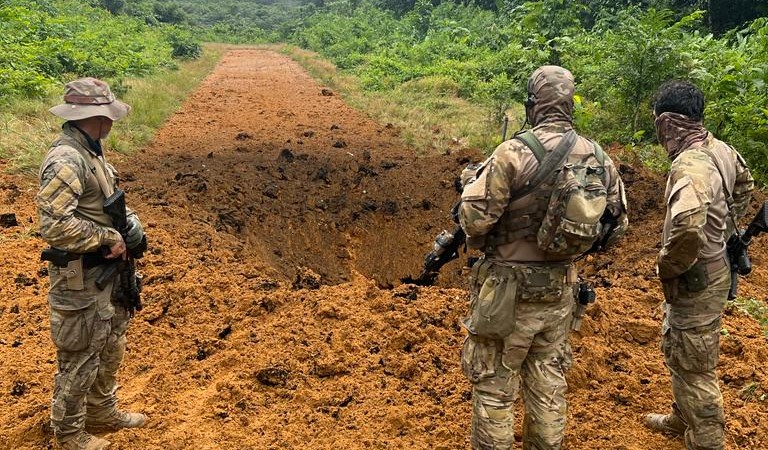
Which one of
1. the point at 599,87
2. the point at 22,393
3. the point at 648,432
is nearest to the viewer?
the point at 648,432

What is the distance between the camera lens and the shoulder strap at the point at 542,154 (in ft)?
8.84

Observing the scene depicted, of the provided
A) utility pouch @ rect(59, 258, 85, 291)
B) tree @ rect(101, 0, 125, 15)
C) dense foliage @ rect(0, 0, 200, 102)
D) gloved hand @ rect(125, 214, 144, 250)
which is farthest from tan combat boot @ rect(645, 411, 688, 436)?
tree @ rect(101, 0, 125, 15)

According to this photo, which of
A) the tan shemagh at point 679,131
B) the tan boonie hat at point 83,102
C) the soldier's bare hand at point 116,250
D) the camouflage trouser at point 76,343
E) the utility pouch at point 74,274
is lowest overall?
the camouflage trouser at point 76,343

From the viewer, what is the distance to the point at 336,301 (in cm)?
476

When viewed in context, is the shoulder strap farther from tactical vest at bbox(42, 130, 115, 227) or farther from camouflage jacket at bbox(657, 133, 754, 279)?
tactical vest at bbox(42, 130, 115, 227)

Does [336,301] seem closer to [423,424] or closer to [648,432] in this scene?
[423,424]

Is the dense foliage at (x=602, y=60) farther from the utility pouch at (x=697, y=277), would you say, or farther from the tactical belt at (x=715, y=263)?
the utility pouch at (x=697, y=277)

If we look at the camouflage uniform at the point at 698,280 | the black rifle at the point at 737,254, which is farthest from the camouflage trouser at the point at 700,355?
the black rifle at the point at 737,254

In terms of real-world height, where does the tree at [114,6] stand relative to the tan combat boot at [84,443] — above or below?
below

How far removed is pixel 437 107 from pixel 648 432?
998 cm

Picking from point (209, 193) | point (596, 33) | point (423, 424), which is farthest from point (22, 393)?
point (596, 33)

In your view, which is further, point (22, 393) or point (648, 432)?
point (22, 393)

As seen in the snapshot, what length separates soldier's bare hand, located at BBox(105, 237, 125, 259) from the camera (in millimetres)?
2998

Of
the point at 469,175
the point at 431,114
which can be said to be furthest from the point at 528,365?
the point at 431,114
